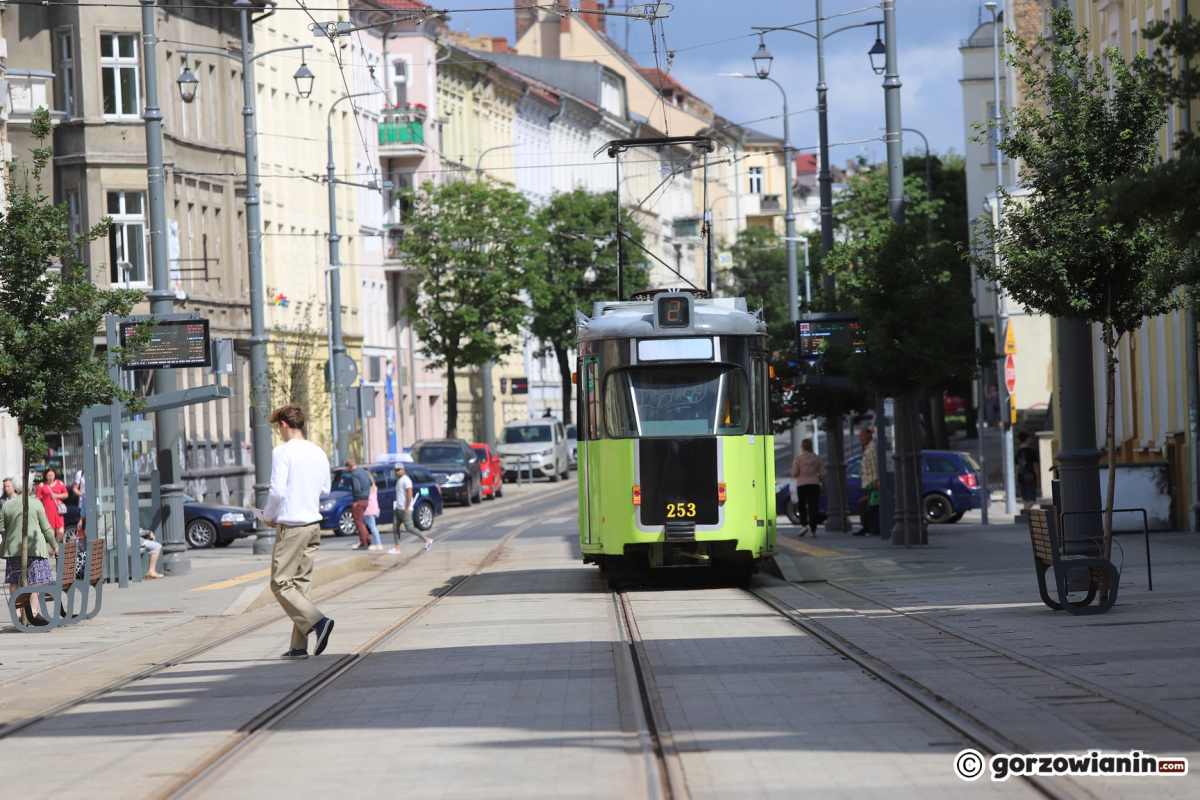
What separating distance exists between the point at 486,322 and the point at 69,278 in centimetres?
4494

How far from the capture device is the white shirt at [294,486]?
569 inches

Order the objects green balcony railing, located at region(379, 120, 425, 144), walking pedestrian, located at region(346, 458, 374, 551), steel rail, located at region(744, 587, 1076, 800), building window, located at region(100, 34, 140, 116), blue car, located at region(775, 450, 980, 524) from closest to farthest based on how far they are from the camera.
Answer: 1. steel rail, located at region(744, 587, 1076, 800)
2. walking pedestrian, located at region(346, 458, 374, 551)
3. blue car, located at region(775, 450, 980, 524)
4. building window, located at region(100, 34, 140, 116)
5. green balcony railing, located at region(379, 120, 425, 144)

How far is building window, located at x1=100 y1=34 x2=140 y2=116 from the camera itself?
163 ft

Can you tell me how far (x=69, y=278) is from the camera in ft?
72.0

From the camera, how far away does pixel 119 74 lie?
49.8 m

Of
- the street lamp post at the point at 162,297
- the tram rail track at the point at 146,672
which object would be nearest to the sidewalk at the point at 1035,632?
the tram rail track at the point at 146,672

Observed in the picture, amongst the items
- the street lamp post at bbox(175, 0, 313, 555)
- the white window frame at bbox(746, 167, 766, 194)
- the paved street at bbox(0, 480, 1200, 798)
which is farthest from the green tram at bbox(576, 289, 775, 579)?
the white window frame at bbox(746, 167, 766, 194)

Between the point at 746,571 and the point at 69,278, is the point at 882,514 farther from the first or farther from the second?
the point at 69,278

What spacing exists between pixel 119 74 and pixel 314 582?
2699 cm

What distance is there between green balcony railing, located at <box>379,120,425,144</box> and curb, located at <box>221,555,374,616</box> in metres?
40.0

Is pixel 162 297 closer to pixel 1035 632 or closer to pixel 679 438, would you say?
pixel 679 438

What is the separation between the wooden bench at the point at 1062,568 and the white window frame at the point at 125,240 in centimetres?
3614

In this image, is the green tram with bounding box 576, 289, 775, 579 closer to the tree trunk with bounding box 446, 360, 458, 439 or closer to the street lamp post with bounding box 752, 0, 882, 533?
the street lamp post with bounding box 752, 0, 882, 533

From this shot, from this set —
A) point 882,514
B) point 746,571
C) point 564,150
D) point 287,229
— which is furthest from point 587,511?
point 564,150
